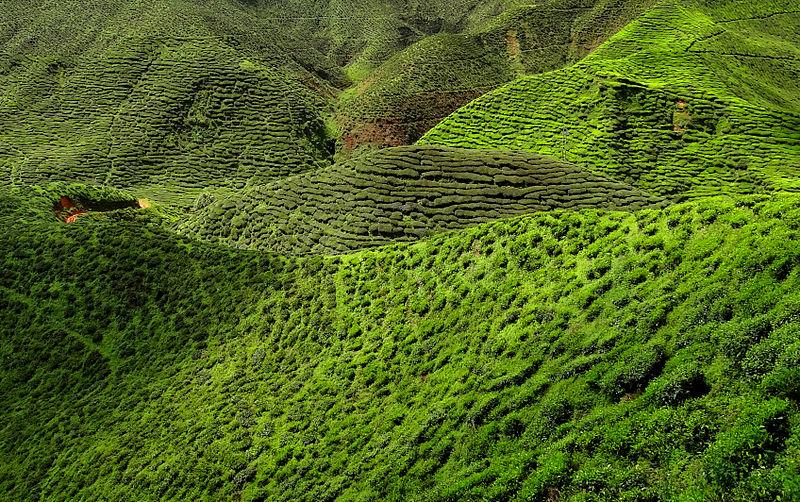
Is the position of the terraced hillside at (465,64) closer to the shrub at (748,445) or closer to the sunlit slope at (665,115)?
the sunlit slope at (665,115)

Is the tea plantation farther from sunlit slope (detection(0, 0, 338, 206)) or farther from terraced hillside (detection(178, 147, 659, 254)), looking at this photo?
sunlit slope (detection(0, 0, 338, 206))

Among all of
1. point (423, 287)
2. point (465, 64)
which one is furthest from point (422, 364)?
point (465, 64)

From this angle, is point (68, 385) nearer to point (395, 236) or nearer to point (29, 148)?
point (395, 236)

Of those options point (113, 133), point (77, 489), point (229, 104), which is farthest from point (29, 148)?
point (77, 489)

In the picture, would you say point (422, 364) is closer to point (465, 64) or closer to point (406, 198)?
point (406, 198)

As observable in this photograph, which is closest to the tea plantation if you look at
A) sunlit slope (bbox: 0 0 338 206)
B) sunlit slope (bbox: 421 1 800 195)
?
sunlit slope (bbox: 421 1 800 195)

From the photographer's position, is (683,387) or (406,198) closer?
(683,387)
